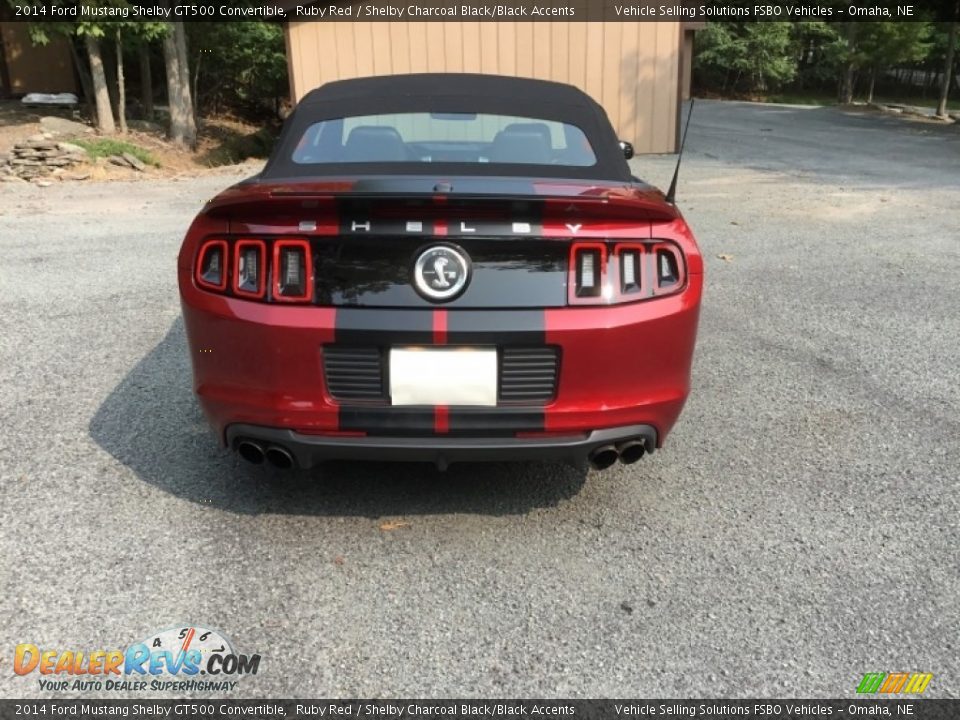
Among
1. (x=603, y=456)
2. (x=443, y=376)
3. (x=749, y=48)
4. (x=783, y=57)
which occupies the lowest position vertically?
(x=603, y=456)

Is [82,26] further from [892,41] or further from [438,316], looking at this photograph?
[892,41]

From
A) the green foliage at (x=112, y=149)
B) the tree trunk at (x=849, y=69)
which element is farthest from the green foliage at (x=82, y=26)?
the tree trunk at (x=849, y=69)

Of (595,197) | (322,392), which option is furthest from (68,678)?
(595,197)

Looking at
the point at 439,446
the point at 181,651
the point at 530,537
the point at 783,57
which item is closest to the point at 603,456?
the point at 530,537

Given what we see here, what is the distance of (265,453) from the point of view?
2.65m

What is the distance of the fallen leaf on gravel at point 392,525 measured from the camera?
9.27 ft

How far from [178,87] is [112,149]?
11.1 feet

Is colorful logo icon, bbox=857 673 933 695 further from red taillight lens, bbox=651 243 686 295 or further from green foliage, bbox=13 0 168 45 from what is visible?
green foliage, bbox=13 0 168 45

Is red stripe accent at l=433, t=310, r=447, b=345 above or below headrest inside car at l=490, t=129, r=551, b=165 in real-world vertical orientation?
below

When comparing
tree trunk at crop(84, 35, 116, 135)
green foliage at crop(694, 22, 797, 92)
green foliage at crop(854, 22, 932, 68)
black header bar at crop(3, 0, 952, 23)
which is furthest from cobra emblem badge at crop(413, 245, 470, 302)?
green foliage at crop(694, 22, 797, 92)

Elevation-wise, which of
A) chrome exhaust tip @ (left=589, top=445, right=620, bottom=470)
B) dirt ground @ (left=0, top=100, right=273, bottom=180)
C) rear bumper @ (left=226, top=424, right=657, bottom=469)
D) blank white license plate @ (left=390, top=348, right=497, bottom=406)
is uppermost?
blank white license plate @ (left=390, top=348, right=497, bottom=406)

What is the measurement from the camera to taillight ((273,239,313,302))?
2.48m

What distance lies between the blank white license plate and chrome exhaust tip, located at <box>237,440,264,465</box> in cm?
52

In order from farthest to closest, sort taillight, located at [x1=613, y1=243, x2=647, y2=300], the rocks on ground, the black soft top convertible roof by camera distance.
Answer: the rocks on ground
the black soft top convertible roof
taillight, located at [x1=613, y1=243, x2=647, y2=300]
